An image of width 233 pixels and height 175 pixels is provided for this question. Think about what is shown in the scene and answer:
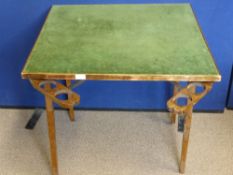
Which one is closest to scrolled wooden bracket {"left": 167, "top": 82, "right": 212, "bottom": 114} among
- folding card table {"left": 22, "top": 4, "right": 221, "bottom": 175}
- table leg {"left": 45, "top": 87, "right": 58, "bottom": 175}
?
folding card table {"left": 22, "top": 4, "right": 221, "bottom": 175}

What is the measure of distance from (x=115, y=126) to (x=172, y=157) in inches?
18.3

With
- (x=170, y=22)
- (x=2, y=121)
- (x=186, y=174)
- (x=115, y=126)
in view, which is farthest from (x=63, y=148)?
(x=170, y=22)

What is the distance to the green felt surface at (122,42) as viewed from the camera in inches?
60.8

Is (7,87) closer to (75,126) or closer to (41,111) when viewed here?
(41,111)

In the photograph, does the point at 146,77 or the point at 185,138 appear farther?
the point at 185,138

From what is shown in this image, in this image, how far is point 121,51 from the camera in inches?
64.9

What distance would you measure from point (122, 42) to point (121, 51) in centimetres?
9

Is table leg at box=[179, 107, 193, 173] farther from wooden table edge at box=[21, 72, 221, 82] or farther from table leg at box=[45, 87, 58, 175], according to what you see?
table leg at box=[45, 87, 58, 175]

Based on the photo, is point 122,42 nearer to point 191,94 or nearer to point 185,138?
point 191,94

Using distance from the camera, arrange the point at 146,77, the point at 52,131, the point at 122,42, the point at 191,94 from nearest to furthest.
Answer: the point at 146,77 → the point at 191,94 → the point at 122,42 → the point at 52,131

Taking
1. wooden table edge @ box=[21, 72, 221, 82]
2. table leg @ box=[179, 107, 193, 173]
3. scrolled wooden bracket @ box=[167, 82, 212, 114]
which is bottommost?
table leg @ box=[179, 107, 193, 173]

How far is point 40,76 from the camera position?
1523 millimetres

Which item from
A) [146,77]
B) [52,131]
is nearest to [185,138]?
[146,77]

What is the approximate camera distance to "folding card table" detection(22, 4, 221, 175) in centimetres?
152
